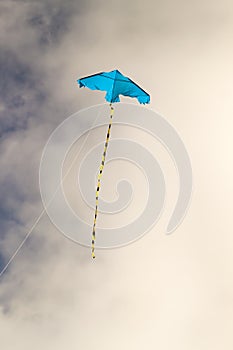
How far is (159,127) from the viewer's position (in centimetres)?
3325

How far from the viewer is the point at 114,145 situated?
34094mm

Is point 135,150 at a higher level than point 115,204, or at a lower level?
higher

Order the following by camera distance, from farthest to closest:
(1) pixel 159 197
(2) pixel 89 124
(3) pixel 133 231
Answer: (1) pixel 159 197 → (3) pixel 133 231 → (2) pixel 89 124

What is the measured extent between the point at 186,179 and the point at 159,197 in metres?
3.86

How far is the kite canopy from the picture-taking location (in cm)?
2534

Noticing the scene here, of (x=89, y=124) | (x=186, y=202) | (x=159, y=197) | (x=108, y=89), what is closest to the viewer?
(x=108, y=89)

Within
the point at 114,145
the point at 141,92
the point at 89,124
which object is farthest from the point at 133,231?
the point at 141,92

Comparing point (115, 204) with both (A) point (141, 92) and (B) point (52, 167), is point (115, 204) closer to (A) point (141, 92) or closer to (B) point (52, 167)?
(B) point (52, 167)

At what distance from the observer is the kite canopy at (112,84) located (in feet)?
83.1

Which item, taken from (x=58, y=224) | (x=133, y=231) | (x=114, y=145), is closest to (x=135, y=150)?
(x=114, y=145)

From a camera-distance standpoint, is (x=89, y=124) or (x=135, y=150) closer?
(x=89, y=124)

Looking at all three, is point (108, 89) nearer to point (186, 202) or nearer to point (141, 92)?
point (141, 92)

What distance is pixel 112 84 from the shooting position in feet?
83.7

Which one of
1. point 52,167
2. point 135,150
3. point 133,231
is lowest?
point 133,231
